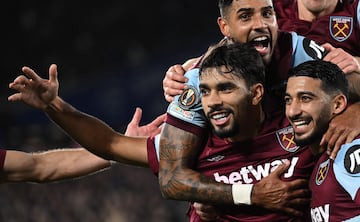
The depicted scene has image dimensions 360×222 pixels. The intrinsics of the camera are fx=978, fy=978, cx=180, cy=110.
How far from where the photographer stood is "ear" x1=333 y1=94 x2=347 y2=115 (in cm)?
484

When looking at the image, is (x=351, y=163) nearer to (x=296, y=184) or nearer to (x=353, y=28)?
(x=296, y=184)

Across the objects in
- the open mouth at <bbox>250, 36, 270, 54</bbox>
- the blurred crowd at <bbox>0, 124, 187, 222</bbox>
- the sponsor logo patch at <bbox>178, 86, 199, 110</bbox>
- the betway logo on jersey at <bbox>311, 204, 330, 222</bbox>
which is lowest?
the blurred crowd at <bbox>0, 124, 187, 222</bbox>

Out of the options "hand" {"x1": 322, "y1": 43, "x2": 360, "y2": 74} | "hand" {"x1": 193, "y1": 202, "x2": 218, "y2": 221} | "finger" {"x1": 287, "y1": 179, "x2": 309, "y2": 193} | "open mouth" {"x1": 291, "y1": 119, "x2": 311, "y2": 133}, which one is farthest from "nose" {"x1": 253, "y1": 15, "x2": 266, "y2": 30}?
"hand" {"x1": 193, "y1": 202, "x2": 218, "y2": 221}

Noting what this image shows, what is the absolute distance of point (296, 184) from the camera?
4.93m

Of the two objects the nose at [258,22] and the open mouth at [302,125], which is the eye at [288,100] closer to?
the open mouth at [302,125]

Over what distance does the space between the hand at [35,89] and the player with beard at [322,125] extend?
130cm

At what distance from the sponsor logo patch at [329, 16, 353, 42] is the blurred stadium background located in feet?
19.4

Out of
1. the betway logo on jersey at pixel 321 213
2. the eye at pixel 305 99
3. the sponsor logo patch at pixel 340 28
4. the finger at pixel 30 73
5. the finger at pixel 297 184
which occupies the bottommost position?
the betway logo on jersey at pixel 321 213

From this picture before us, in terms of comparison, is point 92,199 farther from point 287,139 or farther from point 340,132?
point 340,132

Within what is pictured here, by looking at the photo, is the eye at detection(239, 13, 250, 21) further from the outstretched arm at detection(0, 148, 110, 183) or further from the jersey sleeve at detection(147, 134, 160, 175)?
the outstretched arm at detection(0, 148, 110, 183)

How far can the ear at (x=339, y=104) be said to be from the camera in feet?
15.9

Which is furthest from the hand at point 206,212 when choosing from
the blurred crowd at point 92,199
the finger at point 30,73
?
the blurred crowd at point 92,199

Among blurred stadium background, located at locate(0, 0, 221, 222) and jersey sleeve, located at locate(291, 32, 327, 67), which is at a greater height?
jersey sleeve, located at locate(291, 32, 327, 67)

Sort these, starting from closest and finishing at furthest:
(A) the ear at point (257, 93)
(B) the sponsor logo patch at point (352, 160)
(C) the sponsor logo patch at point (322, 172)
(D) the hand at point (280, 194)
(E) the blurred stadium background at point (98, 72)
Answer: (B) the sponsor logo patch at point (352, 160) → (C) the sponsor logo patch at point (322, 172) → (D) the hand at point (280, 194) → (A) the ear at point (257, 93) → (E) the blurred stadium background at point (98, 72)
